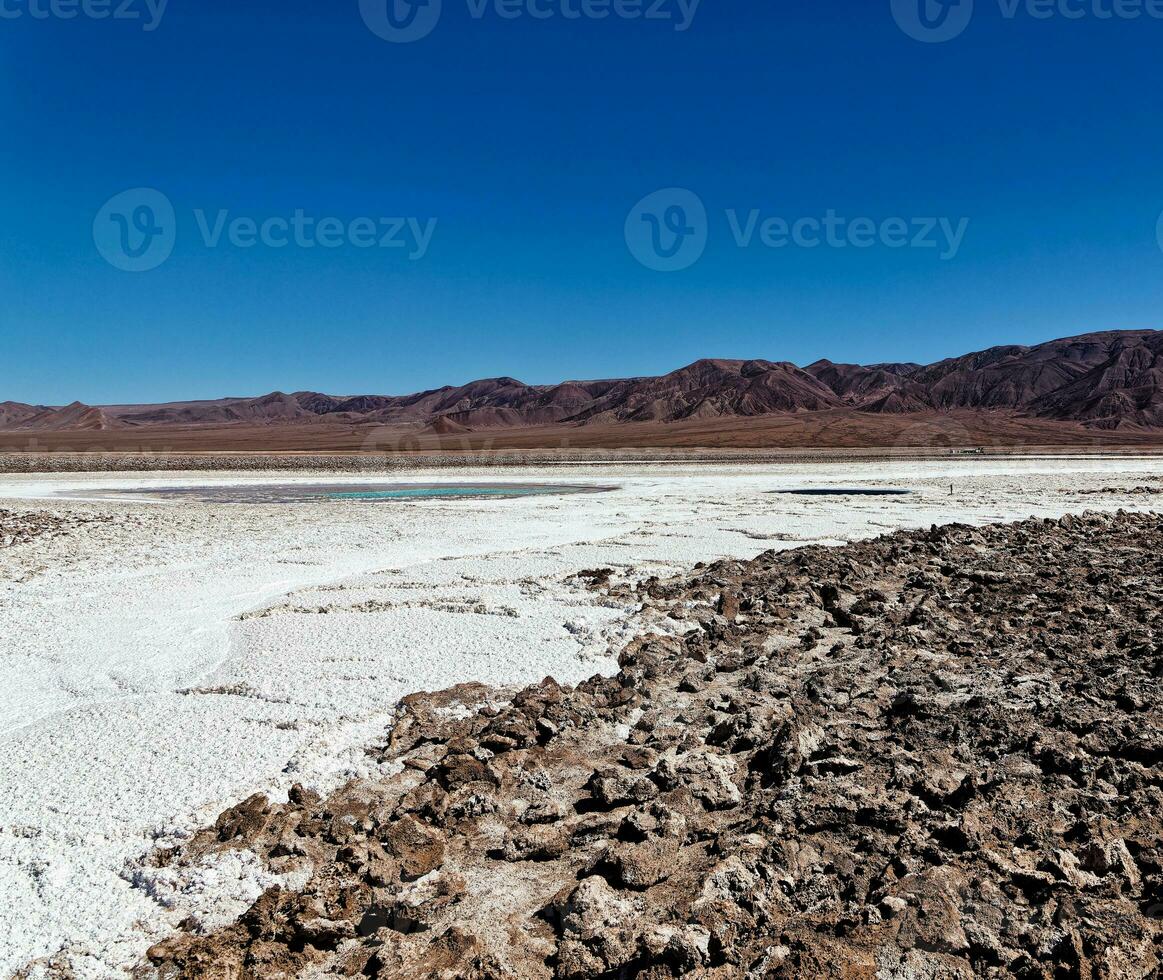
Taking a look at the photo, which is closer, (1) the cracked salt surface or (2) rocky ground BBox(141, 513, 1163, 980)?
(2) rocky ground BBox(141, 513, 1163, 980)

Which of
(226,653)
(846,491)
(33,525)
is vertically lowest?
(226,653)

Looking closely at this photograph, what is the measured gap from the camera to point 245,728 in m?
4.74

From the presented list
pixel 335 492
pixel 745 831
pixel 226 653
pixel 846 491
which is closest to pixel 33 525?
pixel 335 492

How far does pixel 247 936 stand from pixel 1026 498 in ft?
73.0

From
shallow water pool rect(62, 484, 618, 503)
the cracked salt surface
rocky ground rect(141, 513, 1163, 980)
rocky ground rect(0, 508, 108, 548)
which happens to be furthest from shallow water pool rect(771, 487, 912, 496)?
rocky ground rect(0, 508, 108, 548)

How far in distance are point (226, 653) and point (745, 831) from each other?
15.3 ft

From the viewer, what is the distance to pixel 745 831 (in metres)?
3.28

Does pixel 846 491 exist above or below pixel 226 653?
above

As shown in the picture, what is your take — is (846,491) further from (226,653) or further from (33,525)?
(226,653)

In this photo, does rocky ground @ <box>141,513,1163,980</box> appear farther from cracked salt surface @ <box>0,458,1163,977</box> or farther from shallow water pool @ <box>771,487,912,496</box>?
shallow water pool @ <box>771,487,912,496</box>

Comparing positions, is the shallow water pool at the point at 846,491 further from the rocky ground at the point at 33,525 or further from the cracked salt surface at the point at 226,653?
the rocky ground at the point at 33,525

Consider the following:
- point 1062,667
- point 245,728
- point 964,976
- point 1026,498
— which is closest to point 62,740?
point 245,728

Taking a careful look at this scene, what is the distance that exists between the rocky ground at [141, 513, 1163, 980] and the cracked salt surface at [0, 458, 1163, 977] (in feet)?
0.96

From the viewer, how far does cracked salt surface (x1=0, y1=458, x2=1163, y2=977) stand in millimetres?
3179
